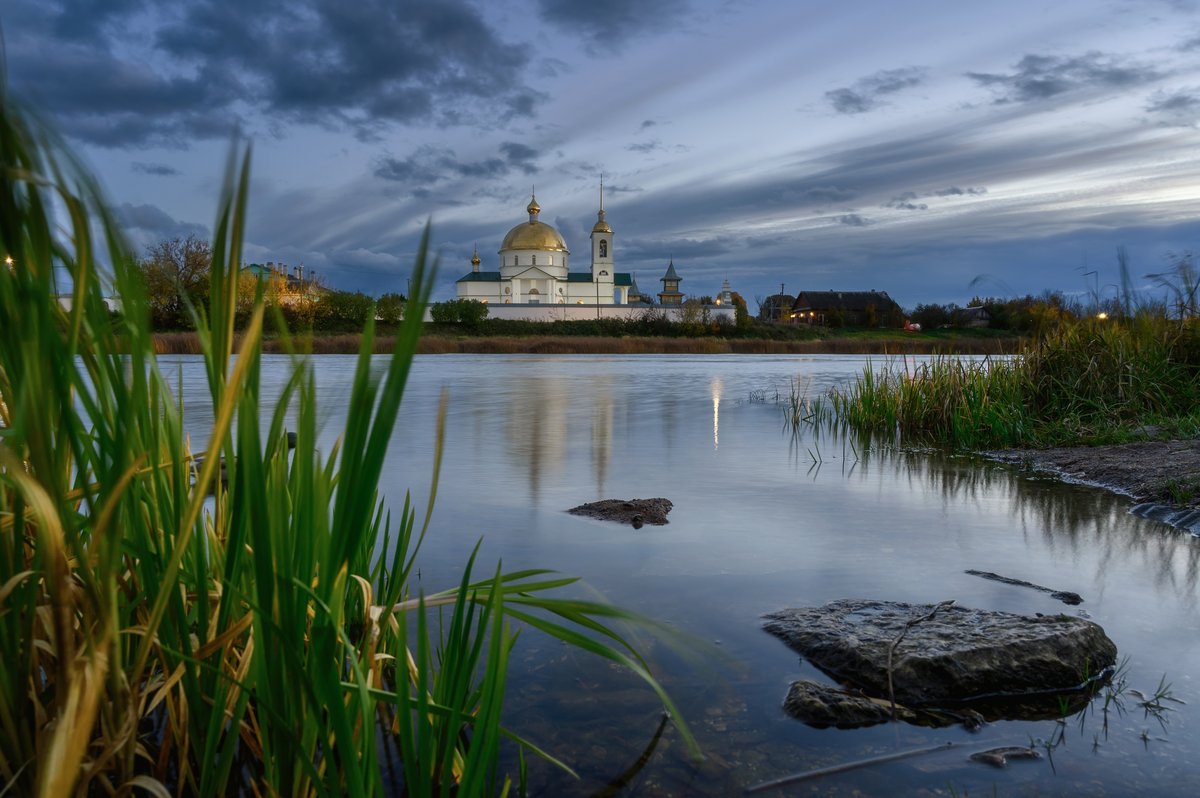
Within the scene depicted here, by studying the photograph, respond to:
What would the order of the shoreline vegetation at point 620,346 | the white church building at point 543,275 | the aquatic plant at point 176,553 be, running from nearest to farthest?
the aquatic plant at point 176,553 → the shoreline vegetation at point 620,346 → the white church building at point 543,275

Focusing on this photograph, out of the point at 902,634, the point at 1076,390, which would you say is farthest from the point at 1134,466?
the point at 902,634

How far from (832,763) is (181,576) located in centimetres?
156

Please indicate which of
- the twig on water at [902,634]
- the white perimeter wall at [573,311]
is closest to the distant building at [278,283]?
the twig on water at [902,634]

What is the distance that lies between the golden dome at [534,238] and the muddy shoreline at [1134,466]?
96546 millimetres

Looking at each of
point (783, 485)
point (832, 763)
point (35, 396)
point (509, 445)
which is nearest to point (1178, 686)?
point (832, 763)

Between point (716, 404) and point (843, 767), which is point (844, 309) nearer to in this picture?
point (716, 404)

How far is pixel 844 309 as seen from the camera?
303 feet

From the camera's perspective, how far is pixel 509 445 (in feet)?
28.1

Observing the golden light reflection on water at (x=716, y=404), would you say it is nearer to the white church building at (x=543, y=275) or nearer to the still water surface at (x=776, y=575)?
the still water surface at (x=776, y=575)

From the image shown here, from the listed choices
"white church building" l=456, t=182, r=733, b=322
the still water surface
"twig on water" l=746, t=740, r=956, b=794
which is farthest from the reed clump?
"white church building" l=456, t=182, r=733, b=322

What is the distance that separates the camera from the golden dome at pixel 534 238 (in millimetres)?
101875

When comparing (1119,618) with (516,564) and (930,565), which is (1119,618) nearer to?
(930,565)

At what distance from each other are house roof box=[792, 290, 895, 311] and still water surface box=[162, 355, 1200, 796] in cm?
9207

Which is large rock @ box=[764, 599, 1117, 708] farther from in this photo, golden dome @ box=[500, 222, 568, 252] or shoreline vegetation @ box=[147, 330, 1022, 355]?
golden dome @ box=[500, 222, 568, 252]
